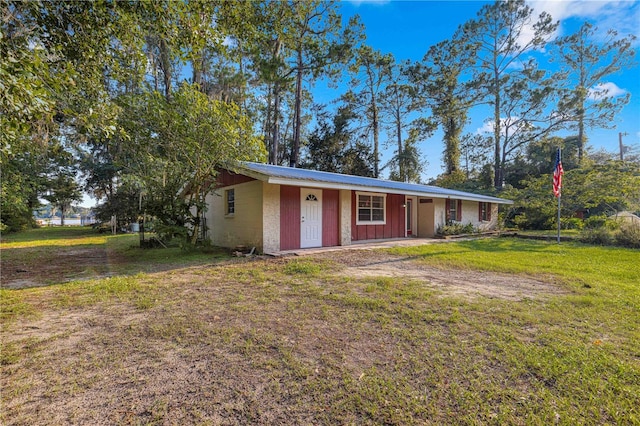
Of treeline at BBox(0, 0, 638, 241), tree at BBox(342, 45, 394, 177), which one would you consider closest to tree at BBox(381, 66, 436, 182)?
treeline at BBox(0, 0, 638, 241)

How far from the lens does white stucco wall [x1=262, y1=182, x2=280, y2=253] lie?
8.40 m

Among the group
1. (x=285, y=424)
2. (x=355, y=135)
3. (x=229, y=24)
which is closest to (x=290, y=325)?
(x=285, y=424)

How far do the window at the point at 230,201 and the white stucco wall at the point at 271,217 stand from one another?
7.19 ft

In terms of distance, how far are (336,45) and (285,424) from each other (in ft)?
65.6

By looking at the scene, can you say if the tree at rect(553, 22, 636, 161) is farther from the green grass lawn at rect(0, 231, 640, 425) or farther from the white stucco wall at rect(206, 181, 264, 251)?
the white stucco wall at rect(206, 181, 264, 251)

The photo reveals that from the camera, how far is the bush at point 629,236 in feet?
32.2

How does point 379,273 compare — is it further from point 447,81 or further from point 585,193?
point 447,81

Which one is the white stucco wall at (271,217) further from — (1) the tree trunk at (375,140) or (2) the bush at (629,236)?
(1) the tree trunk at (375,140)

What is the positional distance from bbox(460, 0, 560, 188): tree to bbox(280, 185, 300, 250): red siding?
2431 centimetres

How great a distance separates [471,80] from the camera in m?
25.9

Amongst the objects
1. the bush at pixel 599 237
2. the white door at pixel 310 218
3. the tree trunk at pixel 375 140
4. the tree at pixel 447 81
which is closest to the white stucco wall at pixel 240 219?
the white door at pixel 310 218

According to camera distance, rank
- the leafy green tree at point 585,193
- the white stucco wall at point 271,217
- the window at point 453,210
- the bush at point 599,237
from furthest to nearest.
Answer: the window at point 453,210 < the leafy green tree at point 585,193 < the bush at point 599,237 < the white stucco wall at point 271,217

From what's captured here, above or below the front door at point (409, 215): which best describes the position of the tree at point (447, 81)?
above

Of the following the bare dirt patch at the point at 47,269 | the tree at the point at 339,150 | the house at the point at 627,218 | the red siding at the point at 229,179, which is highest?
the tree at the point at 339,150
